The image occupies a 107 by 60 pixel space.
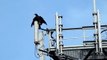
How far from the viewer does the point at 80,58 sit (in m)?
26.8

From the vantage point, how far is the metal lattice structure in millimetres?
26172

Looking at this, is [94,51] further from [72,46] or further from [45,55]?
[45,55]

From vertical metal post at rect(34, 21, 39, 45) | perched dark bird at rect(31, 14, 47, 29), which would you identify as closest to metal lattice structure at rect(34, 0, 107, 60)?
vertical metal post at rect(34, 21, 39, 45)

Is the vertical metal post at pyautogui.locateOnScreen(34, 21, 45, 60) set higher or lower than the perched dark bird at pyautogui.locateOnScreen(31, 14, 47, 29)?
lower

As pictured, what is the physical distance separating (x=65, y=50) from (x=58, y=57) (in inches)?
22.4

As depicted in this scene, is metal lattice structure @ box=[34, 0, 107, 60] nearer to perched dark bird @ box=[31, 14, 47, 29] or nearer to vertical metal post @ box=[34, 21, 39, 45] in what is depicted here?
vertical metal post @ box=[34, 21, 39, 45]

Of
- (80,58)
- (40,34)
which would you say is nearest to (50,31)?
(40,34)

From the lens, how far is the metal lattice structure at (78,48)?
85.9ft

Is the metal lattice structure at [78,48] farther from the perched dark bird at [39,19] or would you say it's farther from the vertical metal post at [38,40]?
the perched dark bird at [39,19]

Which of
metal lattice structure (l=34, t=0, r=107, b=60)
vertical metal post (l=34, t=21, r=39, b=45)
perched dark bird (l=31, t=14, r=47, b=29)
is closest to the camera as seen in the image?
metal lattice structure (l=34, t=0, r=107, b=60)

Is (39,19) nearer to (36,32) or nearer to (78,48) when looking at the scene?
(36,32)

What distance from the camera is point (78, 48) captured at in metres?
26.4

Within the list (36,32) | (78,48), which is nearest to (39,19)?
(36,32)

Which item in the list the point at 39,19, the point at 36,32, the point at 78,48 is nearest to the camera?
the point at 78,48
